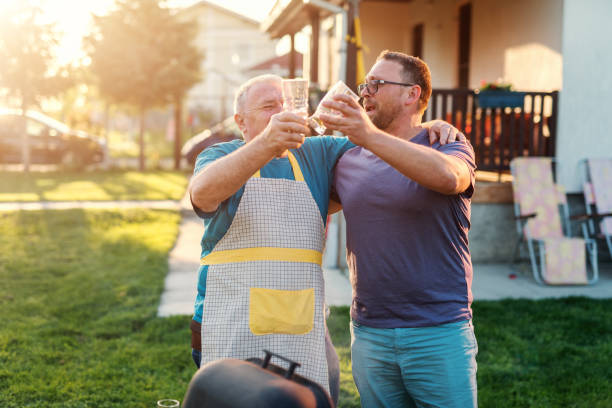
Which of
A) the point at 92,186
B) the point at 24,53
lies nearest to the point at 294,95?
the point at 92,186

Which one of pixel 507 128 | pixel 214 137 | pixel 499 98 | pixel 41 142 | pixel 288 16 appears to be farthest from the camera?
pixel 41 142

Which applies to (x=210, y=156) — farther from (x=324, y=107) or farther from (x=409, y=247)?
(x=409, y=247)

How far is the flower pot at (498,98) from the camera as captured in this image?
26.9ft

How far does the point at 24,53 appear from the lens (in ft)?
62.8

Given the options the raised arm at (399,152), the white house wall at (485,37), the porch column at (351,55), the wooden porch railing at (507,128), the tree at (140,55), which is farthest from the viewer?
the tree at (140,55)

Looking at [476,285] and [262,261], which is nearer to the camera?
[262,261]

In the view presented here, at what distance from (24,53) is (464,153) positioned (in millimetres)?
19348

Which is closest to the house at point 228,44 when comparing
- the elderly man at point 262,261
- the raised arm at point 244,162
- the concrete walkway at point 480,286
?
the concrete walkway at point 480,286

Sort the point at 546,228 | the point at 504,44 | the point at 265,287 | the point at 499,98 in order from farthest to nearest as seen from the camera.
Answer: the point at 504,44 → the point at 499,98 → the point at 546,228 → the point at 265,287

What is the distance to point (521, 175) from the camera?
26.0 feet

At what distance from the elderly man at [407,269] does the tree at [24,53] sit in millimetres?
18349

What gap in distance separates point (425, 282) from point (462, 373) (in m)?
0.35

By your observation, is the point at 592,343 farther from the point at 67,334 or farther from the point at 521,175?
the point at 67,334

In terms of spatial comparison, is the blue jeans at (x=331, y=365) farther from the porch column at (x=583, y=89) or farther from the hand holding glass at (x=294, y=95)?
the porch column at (x=583, y=89)
